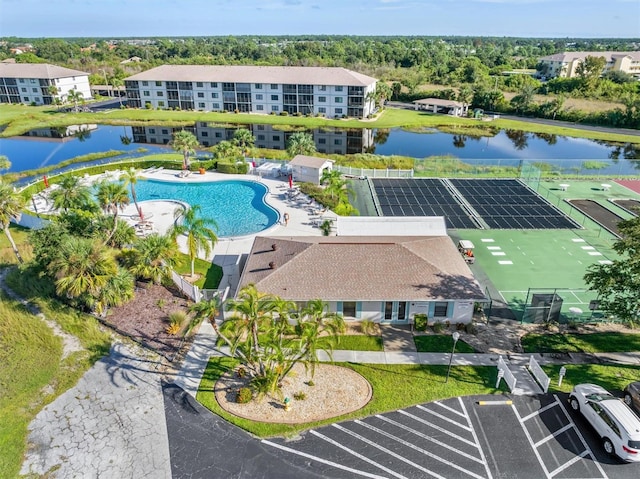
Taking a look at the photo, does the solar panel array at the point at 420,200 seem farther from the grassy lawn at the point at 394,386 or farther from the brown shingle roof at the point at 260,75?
the brown shingle roof at the point at 260,75

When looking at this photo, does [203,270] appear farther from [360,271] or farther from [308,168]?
[308,168]

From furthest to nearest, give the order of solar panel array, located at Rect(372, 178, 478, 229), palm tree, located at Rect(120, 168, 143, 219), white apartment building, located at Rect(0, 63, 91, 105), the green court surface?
1. white apartment building, located at Rect(0, 63, 91, 105)
2. solar panel array, located at Rect(372, 178, 478, 229)
3. palm tree, located at Rect(120, 168, 143, 219)
4. the green court surface

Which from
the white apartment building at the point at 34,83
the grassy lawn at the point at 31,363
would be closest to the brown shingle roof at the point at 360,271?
the grassy lawn at the point at 31,363

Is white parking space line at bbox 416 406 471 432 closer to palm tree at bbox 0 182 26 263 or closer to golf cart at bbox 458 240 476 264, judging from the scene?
golf cart at bbox 458 240 476 264

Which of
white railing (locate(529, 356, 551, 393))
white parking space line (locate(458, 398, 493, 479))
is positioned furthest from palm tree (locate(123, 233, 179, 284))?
white railing (locate(529, 356, 551, 393))

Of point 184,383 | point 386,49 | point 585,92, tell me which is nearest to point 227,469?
point 184,383

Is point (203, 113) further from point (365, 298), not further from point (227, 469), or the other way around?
point (227, 469)
